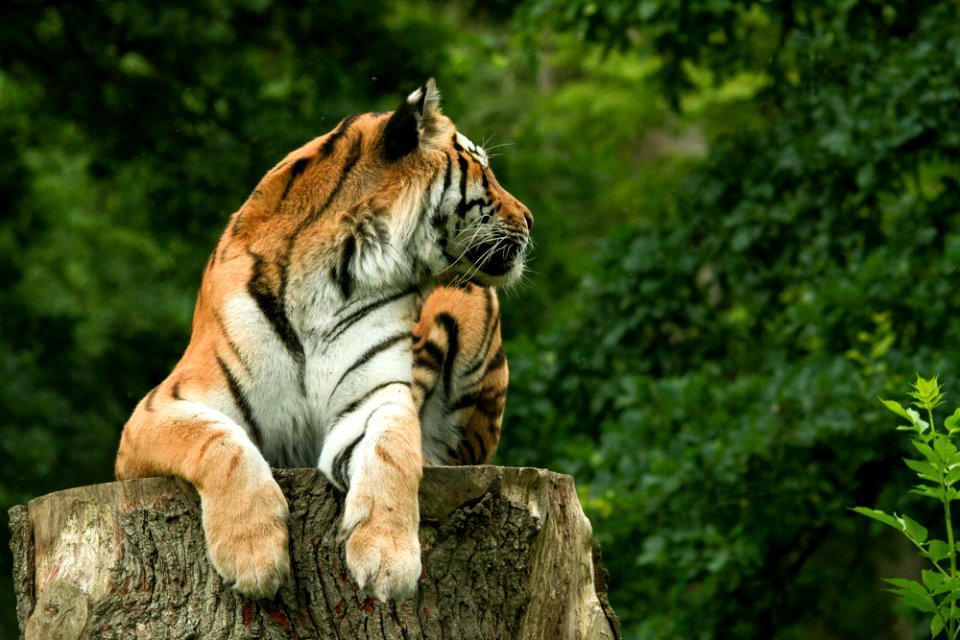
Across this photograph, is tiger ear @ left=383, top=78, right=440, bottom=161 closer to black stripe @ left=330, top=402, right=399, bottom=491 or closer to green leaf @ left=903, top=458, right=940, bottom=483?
black stripe @ left=330, top=402, right=399, bottom=491

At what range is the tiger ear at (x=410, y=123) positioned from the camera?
166 inches

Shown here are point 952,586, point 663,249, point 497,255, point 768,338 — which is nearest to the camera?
point 952,586

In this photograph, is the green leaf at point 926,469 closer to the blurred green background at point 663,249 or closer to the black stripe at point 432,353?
the blurred green background at point 663,249

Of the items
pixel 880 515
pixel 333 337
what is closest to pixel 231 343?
pixel 333 337

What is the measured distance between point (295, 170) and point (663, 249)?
161 inches

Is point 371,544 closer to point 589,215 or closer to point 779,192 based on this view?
point 779,192

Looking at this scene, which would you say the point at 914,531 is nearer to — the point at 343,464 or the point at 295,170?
the point at 343,464

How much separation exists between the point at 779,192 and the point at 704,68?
2.06 meters

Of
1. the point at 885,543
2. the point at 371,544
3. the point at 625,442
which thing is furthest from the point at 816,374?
the point at 885,543

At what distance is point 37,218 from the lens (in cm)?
1254

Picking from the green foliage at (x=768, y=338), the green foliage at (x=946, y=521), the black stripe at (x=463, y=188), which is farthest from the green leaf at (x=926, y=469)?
the green foliage at (x=768, y=338)

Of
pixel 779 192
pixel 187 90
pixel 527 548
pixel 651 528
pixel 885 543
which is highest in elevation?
pixel 527 548

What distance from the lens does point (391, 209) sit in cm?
419

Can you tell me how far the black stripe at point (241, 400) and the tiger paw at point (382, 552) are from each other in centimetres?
66
